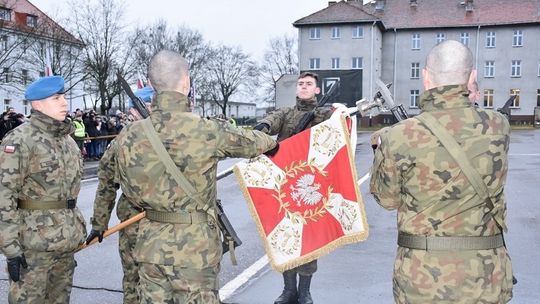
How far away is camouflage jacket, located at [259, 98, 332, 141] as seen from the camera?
15.6ft

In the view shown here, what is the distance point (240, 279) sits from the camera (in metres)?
5.54

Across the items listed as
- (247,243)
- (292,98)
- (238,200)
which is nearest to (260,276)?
(247,243)

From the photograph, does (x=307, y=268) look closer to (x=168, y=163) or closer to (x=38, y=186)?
(x=168, y=163)

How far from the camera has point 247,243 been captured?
23.3 ft

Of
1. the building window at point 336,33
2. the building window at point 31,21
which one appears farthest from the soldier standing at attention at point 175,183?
the building window at point 336,33

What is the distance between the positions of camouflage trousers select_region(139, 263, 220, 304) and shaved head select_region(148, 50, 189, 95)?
1.05 m

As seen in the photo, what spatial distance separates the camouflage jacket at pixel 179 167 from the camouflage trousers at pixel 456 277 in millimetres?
1164

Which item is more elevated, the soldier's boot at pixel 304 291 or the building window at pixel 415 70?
the building window at pixel 415 70

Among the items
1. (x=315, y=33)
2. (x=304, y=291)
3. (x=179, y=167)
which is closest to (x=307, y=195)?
(x=304, y=291)

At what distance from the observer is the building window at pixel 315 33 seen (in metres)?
55.7

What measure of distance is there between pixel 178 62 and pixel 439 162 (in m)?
1.58

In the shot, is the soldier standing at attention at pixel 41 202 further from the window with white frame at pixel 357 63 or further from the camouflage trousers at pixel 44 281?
the window with white frame at pixel 357 63

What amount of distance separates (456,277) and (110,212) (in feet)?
7.77

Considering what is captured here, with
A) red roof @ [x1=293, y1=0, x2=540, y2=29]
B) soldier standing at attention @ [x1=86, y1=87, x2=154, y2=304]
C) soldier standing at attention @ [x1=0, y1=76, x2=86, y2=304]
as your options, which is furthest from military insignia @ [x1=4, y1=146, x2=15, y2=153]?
red roof @ [x1=293, y1=0, x2=540, y2=29]
